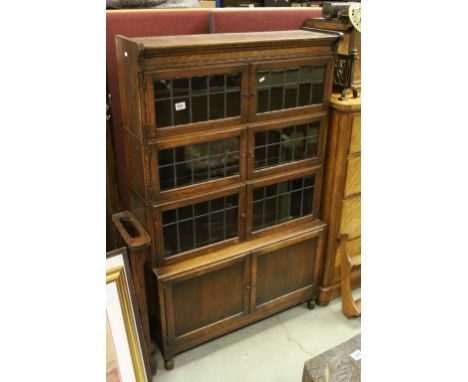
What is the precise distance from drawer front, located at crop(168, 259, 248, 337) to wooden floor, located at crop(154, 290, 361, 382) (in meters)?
0.17

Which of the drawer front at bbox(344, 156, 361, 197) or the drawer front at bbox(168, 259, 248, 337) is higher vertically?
the drawer front at bbox(344, 156, 361, 197)

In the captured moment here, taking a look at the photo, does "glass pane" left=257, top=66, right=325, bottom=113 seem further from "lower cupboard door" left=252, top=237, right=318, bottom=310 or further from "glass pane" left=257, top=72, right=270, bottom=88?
"lower cupboard door" left=252, top=237, right=318, bottom=310

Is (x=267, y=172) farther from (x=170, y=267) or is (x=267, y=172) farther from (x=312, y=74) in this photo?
(x=170, y=267)

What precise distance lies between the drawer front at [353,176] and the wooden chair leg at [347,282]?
0.24 metres

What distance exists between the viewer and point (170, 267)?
72.7 inches

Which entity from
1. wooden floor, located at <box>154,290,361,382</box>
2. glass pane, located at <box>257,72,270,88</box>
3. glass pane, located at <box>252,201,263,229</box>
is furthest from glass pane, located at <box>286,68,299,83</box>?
wooden floor, located at <box>154,290,361,382</box>

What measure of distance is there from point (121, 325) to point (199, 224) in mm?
527

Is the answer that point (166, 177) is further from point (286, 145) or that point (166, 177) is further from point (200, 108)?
point (286, 145)

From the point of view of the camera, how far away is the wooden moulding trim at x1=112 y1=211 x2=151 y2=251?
166 centimetres

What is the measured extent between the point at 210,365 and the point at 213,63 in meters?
1.40

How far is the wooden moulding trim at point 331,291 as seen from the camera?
2373mm

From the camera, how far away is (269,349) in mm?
2133
